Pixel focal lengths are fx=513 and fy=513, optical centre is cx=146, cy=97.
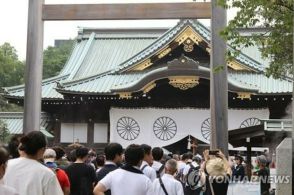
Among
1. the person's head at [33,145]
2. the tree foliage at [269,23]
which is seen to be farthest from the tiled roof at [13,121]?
the person's head at [33,145]

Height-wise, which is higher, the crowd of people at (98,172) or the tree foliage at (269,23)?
the tree foliage at (269,23)

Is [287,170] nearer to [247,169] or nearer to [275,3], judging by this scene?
[275,3]

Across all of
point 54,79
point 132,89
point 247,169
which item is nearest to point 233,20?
point 247,169

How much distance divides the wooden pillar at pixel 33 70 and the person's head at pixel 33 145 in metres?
6.02

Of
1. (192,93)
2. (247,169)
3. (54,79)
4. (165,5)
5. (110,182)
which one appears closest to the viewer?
(110,182)

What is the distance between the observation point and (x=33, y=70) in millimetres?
9898

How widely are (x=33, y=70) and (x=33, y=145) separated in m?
6.17

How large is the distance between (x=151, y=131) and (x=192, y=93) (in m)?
2.05

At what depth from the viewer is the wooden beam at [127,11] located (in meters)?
9.89

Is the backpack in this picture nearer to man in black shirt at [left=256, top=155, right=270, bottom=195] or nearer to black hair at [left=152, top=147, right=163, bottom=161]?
man in black shirt at [left=256, top=155, right=270, bottom=195]

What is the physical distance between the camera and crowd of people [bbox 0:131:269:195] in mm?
3820

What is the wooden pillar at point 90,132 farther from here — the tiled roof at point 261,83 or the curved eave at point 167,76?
the tiled roof at point 261,83

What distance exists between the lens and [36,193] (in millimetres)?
3781

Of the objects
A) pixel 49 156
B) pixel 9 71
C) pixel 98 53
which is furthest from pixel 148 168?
pixel 9 71
